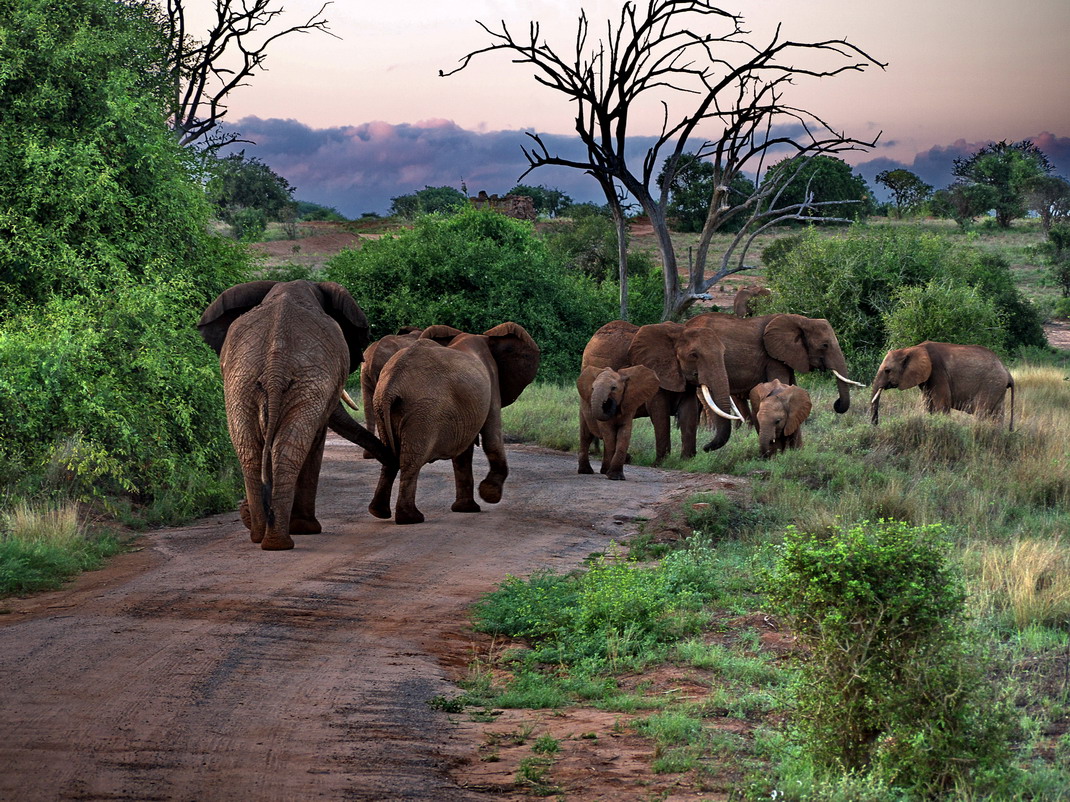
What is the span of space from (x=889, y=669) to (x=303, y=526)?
5.96m

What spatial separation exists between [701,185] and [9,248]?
167 ft

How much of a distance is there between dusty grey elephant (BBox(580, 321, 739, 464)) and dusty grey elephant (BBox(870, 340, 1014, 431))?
3.55 metres

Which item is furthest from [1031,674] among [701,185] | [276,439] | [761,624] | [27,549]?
[701,185]

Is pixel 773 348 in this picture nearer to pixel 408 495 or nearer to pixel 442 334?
pixel 442 334

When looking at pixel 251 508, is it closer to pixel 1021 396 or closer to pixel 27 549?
pixel 27 549

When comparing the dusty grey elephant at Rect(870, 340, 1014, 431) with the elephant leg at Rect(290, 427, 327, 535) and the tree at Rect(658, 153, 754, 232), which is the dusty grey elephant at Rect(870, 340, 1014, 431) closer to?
the elephant leg at Rect(290, 427, 327, 535)

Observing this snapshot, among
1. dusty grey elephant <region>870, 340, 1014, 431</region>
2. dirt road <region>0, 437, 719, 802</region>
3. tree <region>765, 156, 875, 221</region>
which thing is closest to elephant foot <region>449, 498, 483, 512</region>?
dirt road <region>0, 437, 719, 802</region>

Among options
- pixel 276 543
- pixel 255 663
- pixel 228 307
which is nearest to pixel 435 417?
pixel 276 543

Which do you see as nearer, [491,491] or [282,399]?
[282,399]

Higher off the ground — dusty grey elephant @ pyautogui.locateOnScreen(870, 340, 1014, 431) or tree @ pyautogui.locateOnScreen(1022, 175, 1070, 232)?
tree @ pyautogui.locateOnScreen(1022, 175, 1070, 232)

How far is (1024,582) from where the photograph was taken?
23.6ft

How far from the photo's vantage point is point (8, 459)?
10.2 meters

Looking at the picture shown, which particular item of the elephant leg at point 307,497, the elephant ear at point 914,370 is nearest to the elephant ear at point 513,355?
the elephant leg at point 307,497

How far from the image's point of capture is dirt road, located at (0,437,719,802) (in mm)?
4488
